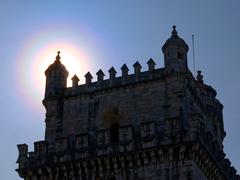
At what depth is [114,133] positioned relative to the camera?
37219mm

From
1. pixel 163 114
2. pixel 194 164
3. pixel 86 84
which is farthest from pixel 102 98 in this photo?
pixel 194 164

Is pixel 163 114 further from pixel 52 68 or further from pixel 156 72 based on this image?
pixel 52 68

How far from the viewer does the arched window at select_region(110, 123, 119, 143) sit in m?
36.7

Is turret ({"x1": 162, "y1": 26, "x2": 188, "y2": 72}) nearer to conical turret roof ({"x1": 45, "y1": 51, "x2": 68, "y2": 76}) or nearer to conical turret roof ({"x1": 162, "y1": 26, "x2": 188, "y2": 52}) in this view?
conical turret roof ({"x1": 162, "y1": 26, "x2": 188, "y2": 52})

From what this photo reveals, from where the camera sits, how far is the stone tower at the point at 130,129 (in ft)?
114

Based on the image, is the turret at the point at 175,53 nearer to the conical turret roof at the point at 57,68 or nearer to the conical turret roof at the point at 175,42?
the conical turret roof at the point at 175,42

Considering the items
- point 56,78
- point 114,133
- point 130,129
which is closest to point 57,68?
point 56,78

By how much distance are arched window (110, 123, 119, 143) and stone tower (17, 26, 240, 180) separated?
52 millimetres

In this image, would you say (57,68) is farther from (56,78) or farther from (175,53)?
(175,53)

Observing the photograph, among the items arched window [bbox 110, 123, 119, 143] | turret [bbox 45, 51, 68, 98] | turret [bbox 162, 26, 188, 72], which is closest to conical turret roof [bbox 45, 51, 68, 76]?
turret [bbox 45, 51, 68, 98]

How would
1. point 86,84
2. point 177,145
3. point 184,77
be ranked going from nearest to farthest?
1. point 177,145
2. point 184,77
3. point 86,84

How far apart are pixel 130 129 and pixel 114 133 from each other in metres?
1.40

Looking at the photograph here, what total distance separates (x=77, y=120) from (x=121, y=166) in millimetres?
4514

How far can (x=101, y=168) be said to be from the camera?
35.9 m
